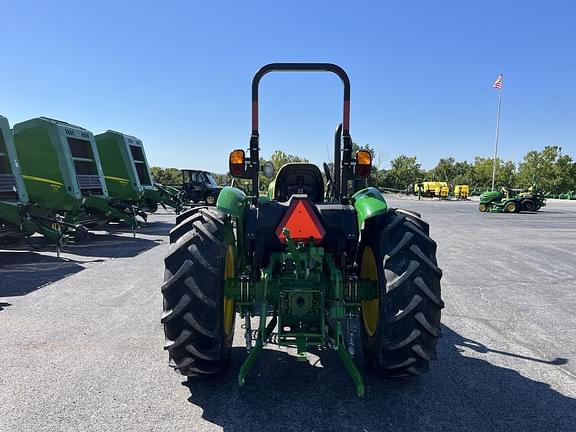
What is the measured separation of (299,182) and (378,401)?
239cm

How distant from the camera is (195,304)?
2920 millimetres

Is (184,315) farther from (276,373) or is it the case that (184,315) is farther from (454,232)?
(454,232)

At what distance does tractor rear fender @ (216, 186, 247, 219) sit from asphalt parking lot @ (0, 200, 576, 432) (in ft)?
4.26

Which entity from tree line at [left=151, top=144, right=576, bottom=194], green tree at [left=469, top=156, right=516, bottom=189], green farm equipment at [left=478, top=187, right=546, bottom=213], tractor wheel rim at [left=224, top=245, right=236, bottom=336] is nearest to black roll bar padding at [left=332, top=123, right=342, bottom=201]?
tractor wheel rim at [left=224, top=245, right=236, bottom=336]

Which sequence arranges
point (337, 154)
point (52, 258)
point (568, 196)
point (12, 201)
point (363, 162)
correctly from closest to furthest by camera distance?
point (363, 162) < point (337, 154) < point (52, 258) < point (12, 201) < point (568, 196)

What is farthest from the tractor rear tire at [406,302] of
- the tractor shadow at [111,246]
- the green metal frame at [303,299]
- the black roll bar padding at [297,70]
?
the tractor shadow at [111,246]

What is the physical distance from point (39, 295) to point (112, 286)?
94cm

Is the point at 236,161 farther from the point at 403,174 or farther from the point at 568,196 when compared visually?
the point at 403,174

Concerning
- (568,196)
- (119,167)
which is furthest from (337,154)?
(568,196)

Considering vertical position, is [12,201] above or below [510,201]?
above

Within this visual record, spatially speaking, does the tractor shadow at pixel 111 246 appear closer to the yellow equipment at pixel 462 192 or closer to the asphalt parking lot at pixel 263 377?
the asphalt parking lot at pixel 263 377

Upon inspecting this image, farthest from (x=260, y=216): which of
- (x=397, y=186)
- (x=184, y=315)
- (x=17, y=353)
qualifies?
(x=397, y=186)

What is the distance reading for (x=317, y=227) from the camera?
3062 millimetres

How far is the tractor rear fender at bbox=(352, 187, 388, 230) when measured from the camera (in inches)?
122
